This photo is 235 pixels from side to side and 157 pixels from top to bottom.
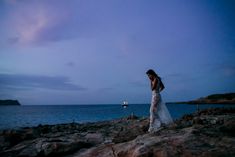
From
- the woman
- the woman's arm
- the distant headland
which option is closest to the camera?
the woman's arm

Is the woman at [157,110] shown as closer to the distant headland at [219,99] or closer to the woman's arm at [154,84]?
the woman's arm at [154,84]

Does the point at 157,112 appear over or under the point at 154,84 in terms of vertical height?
under

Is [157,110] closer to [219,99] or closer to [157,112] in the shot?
[157,112]

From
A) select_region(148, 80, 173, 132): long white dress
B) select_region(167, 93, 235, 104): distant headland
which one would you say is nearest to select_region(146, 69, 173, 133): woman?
select_region(148, 80, 173, 132): long white dress

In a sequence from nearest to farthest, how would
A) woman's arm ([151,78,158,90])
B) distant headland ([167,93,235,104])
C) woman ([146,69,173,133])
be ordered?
woman's arm ([151,78,158,90])
woman ([146,69,173,133])
distant headland ([167,93,235,104])

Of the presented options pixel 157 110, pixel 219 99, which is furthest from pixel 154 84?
pixel 219 99

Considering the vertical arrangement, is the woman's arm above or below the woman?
above

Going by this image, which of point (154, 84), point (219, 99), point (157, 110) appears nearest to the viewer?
point (154, 84)

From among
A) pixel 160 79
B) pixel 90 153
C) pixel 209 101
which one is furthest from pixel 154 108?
pixel 209 101

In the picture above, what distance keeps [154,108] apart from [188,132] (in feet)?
15.5

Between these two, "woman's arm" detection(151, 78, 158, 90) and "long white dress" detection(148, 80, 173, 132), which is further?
"long white dress" detection(148, 80, 173, 132)

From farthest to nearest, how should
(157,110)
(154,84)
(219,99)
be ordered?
(219,99) < (157,110) < (154,84)

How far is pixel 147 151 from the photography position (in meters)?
6.92

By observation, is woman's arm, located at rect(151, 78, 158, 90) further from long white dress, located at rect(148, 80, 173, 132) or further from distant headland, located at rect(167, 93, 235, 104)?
distant headland, located at rect(167, 93, 235, 104)
